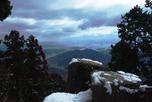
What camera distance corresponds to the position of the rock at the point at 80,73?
28.5 meters

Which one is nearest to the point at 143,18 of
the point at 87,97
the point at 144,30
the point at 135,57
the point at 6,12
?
the point at 144,30

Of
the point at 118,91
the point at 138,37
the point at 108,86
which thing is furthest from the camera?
the point at 138,37

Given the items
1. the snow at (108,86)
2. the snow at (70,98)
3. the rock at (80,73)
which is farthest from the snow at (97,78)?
the rock at (80,73)

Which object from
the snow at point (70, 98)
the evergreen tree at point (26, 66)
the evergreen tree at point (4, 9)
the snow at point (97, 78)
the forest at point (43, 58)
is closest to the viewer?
the snow at point (70, 98)

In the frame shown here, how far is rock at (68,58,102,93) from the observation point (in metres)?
28.5

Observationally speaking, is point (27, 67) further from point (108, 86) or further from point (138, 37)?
point (108, 86)

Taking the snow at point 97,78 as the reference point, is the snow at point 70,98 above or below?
below

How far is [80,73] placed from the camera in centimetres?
2880

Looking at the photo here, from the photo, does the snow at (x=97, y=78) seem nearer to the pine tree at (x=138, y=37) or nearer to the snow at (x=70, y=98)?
the snow at (x=70, y=98)

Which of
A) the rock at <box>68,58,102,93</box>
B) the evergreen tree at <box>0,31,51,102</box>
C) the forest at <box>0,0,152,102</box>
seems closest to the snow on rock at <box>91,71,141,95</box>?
the rock at <box>68,58,102,93</box>

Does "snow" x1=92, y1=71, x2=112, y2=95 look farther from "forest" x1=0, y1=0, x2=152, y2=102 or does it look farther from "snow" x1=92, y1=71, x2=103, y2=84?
"forest" x1=0, y1=0, x2=152, y2=102

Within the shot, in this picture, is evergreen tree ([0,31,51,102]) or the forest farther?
evergreen tree ([0,31,51,102])

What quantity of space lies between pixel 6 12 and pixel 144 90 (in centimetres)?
1247

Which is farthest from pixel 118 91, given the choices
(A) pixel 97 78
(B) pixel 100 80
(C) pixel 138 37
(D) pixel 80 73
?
(C) pixel 138 37
